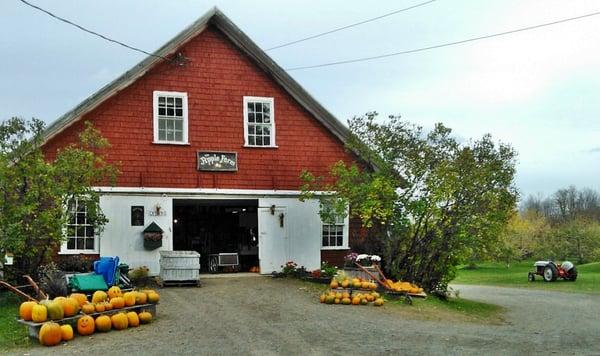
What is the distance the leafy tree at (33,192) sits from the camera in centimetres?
1371

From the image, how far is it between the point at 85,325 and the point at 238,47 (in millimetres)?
11664

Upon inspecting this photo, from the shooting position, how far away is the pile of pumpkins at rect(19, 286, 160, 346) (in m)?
9.80

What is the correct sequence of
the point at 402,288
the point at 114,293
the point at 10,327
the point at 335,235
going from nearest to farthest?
the point at 10,327 < the point at 114,293 < the point at 402,288 < the point at 335,235

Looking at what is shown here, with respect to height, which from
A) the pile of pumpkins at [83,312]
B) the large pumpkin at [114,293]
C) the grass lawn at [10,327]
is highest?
the large pumpkin at [114,293]

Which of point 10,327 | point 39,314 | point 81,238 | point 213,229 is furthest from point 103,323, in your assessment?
point 213,229

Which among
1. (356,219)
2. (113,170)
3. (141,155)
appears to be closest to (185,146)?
(141,155)

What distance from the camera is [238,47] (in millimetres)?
20031

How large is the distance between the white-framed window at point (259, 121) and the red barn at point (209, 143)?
0.10ft

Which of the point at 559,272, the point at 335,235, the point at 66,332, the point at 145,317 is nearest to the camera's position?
the point at 66,332

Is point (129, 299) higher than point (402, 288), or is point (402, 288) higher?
point (129, 299)

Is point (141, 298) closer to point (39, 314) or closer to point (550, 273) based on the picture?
point (39, 314)

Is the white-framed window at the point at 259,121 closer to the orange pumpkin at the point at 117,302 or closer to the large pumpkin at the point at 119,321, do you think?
the orange pumpkin at the point at 117,302

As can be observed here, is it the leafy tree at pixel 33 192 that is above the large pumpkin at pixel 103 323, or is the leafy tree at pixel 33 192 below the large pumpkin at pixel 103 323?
above

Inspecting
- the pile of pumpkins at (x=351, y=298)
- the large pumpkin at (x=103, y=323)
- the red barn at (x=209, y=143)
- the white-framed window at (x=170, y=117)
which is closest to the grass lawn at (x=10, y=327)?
the large pumpkin at (x=103, y=323)
